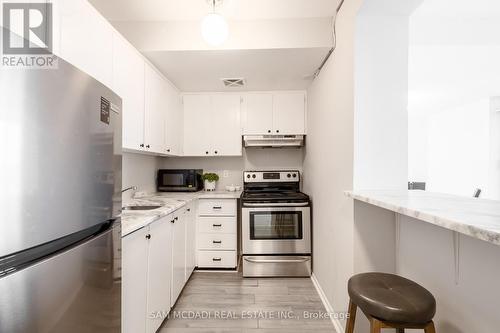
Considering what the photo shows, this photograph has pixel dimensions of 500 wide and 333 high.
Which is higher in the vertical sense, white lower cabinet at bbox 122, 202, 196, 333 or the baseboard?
white lower cabinet at bbox 122, 202, 196, 333

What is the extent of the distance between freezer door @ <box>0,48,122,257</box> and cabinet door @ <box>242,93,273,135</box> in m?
2.36

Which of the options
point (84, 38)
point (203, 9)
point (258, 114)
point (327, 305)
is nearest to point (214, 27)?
point (203, 9)

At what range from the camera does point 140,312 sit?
4.50 feet

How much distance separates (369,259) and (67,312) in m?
1.53

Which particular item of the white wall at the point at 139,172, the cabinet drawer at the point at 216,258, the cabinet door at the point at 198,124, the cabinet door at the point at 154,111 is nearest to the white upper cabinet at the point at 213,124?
the cabinet door at the point at 198,124

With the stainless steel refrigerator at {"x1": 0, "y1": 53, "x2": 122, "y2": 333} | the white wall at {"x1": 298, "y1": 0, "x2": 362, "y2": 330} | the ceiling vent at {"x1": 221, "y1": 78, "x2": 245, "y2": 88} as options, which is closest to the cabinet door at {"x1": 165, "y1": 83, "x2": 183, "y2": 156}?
the ceiling vent at {"x1": 221, "y1": 78, "x2": 245, "y2": 88}

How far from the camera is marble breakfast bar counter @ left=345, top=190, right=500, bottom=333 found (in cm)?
74

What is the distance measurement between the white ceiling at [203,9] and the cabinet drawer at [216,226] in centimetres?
213

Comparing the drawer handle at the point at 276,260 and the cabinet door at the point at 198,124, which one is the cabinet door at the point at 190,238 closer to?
the drawer handle at the point at 276,260

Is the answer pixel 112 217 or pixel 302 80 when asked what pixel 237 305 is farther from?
pixel 302 80

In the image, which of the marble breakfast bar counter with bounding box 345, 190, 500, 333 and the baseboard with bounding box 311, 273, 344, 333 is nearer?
the marble breakfast bar counter with bounding box 345, 190, 500, 333

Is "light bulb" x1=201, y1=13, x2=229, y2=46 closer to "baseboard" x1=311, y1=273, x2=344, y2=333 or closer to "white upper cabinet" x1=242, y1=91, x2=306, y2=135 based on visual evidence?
"white upper cabinet" x1=242, y1=91, x2=306, y2=135

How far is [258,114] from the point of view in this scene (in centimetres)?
312

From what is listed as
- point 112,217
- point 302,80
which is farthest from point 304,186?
point 112,217
